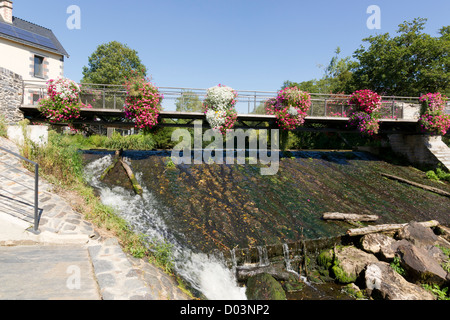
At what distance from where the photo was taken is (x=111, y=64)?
35.6 m

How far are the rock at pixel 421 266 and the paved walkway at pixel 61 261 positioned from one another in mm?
6210

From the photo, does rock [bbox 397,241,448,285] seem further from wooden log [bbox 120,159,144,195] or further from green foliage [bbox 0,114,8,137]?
green foliage [bbox 0,114,8,137]

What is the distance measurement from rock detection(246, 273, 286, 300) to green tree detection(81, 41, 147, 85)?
3486cm

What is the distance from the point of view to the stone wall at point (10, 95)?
10570 mm

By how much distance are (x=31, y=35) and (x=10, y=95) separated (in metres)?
16.2

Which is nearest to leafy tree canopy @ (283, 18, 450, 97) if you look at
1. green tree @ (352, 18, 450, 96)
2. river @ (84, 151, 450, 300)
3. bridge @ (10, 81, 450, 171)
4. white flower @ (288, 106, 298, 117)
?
green tree @ (352, 18, 450, 96)

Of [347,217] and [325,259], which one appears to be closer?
[325,259]

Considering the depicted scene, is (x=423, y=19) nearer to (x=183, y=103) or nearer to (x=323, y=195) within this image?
(x=323, y=195)

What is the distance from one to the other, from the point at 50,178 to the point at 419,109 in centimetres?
2022

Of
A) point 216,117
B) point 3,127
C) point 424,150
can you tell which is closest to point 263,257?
point 216,117

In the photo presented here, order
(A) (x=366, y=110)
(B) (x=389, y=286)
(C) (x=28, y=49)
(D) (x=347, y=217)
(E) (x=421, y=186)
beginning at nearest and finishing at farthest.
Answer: (B) (x=389, y=286) < (D) (x=347, y=217) < (E) (x=421, y=186) < (A) (x=366, y=110) < (C) (x=28, y=49)

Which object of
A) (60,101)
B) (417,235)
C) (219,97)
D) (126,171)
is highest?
(219,97)

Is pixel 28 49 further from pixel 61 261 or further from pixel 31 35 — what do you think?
pixel 61 261
